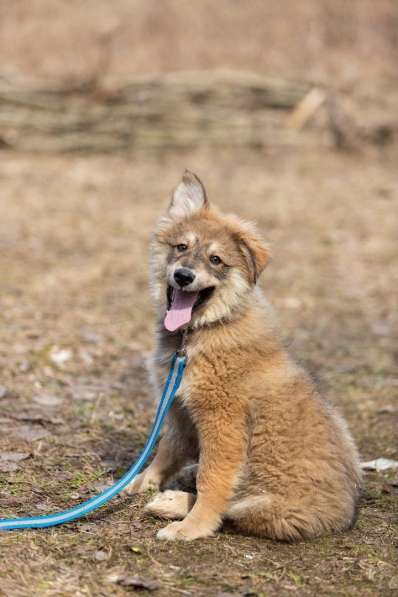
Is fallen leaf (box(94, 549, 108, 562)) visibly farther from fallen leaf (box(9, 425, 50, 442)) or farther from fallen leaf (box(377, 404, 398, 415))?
fallen leaf (box(377, 404, 398, 415))

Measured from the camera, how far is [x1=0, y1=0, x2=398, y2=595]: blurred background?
5574mm

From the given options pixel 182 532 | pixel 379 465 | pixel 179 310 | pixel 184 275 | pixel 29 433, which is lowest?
pixel 182 532

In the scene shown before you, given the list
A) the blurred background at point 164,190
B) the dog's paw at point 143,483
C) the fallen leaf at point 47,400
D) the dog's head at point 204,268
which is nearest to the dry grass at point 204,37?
the blurred background at point 164,190

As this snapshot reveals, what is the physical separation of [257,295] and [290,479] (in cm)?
110

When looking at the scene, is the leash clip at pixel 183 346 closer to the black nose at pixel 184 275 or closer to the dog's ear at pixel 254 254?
the black nose at pixel 184 275

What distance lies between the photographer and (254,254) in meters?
4.30

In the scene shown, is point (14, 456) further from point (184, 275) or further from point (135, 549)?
point (184, 275)

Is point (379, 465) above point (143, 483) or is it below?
above

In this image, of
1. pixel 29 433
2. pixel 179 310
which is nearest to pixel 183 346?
pixel 179 310

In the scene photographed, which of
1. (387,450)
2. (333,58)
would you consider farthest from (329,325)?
(333,58)

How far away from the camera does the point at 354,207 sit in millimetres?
11977

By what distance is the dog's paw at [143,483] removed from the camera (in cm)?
438

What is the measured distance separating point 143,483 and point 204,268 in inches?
50.7

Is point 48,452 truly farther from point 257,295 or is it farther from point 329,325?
point 329,325
